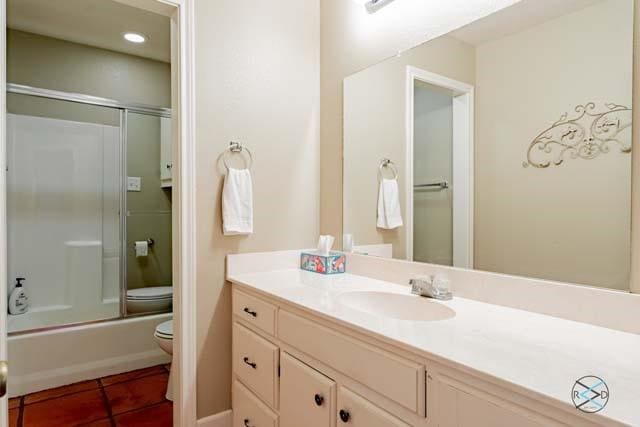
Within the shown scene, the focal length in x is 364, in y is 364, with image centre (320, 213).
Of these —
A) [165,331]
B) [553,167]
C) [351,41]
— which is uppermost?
[351,41]

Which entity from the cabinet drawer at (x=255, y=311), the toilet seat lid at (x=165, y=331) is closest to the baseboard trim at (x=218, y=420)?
the cabinet drawer at (x=255, y=311)

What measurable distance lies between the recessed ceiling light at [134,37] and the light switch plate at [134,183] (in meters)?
1.12

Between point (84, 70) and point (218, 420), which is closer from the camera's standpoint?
point (218, 420)

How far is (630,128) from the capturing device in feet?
3.27

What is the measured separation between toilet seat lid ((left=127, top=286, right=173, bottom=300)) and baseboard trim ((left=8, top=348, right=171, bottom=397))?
0.40 metres

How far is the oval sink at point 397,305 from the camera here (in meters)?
1.27

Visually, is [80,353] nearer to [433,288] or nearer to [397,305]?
[397,305]

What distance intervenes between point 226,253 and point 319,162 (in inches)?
29.7

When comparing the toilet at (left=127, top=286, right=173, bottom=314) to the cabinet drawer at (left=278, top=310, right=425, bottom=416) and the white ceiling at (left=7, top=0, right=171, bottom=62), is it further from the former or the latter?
the white ceiling at (left=7, top=0, right=171, bottom=62)

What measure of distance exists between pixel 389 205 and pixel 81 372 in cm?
233

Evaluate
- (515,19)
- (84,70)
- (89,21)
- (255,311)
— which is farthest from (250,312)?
(84,70)

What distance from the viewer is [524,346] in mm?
848

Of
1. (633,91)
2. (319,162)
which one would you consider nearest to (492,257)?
(633,91)

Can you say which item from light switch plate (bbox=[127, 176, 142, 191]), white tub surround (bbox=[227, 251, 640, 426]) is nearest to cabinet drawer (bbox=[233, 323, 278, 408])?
white tub surround (bbox=[227, 251, 640, 426])
